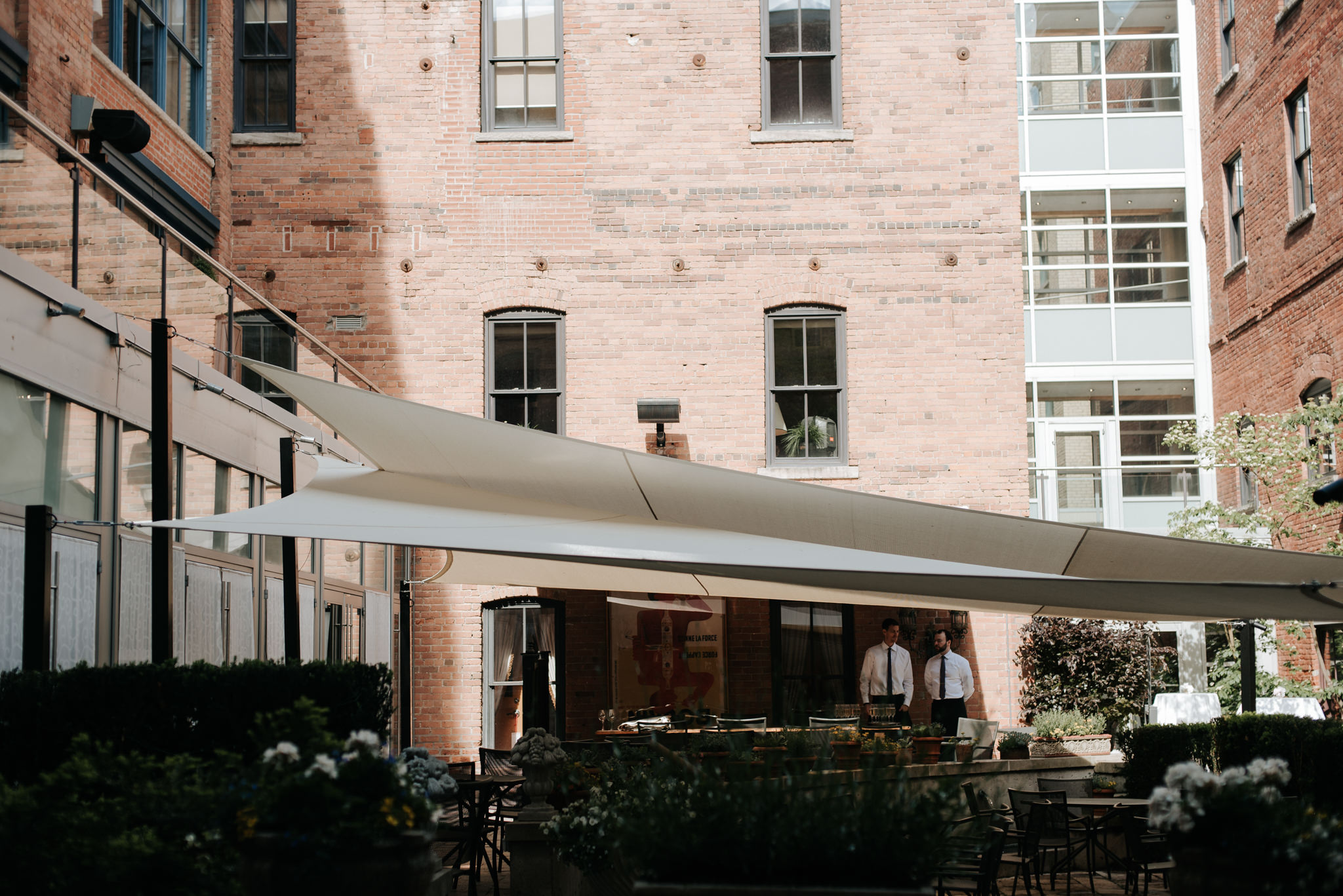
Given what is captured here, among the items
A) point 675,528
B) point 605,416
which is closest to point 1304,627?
point 605,416

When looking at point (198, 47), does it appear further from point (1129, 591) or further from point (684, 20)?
point (1129, 591)

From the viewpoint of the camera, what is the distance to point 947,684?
36.0 feet

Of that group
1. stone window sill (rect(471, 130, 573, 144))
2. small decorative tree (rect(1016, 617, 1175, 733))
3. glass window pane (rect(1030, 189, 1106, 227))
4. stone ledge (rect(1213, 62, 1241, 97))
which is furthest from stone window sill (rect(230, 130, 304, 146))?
glass window pane (rect(1030, 189, 1106, 227))

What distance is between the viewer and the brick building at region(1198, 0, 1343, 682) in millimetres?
13891

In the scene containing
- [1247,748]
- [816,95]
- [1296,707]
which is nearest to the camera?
[1247,748]

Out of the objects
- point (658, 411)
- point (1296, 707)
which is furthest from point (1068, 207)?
point (658, 411)

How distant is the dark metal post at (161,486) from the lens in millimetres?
6180

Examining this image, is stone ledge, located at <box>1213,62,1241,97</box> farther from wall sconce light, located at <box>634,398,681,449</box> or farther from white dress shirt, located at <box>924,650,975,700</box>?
white dress shirt, located at <box>924,650,975,700</box>

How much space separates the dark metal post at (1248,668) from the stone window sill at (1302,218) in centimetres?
733

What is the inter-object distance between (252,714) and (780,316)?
8170 mm

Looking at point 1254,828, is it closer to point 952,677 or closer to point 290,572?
point 290,572

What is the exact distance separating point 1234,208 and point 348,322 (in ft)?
38.8

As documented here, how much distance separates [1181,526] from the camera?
14844mm

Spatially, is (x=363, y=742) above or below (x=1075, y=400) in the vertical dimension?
below
